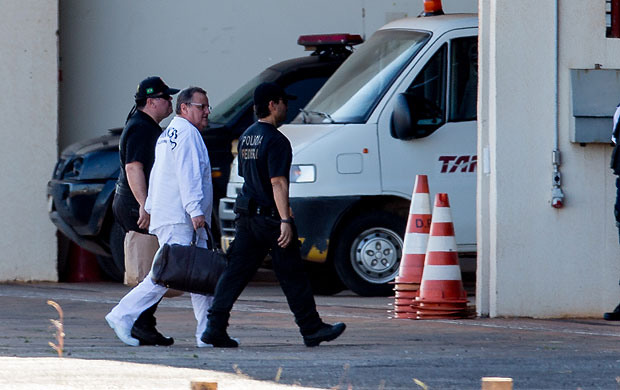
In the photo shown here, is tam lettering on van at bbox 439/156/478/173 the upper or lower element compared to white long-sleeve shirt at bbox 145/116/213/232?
lower

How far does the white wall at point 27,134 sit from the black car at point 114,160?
2.83ft

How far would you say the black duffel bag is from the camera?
9438 millimetres

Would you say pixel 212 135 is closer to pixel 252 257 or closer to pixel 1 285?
pixel 1 285

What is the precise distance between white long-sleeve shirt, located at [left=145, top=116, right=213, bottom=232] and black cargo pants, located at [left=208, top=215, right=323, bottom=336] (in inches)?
13.2

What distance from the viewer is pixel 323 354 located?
9125mm

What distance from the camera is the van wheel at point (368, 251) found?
44.0 ft

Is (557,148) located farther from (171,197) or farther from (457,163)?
(171,197)

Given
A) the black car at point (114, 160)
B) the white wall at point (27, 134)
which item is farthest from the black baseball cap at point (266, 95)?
the white wall at point (27, 134)

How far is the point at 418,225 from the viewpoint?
39.0 ft

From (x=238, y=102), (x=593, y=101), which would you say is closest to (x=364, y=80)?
(x=238, y=102)

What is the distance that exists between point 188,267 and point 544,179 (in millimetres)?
3191

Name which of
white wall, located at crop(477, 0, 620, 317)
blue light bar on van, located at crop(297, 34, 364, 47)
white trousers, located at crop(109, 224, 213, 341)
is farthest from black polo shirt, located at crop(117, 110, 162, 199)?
blue light bar on van, located at crop(297, 34, 364, 47)

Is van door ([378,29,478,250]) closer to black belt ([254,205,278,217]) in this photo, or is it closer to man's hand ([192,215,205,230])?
black belt ([254,205,278,217])

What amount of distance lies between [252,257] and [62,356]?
4.46ft
